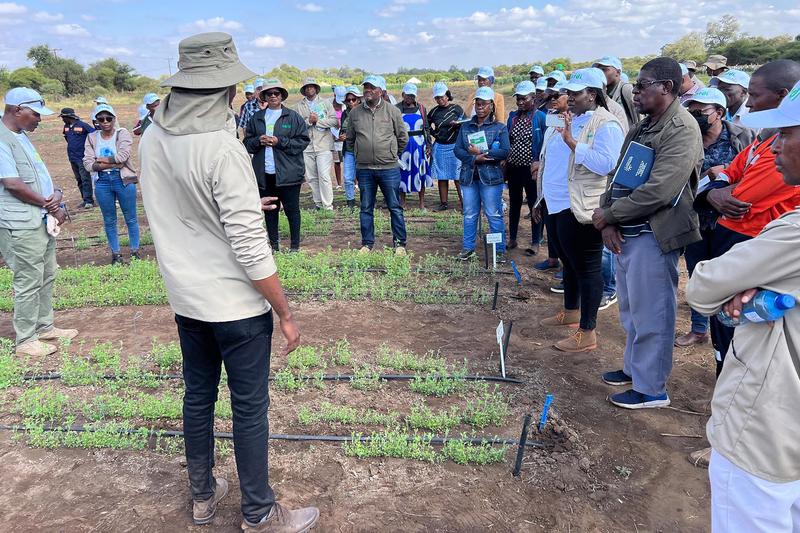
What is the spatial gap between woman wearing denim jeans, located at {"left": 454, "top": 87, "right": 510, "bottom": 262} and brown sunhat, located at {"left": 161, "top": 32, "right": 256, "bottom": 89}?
4.35 meters

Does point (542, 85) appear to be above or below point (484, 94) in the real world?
above

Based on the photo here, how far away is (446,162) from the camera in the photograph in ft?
29.3

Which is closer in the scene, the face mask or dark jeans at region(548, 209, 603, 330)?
the face mask

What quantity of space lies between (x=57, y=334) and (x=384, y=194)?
3963mm

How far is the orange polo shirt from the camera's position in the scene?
10.1 ft

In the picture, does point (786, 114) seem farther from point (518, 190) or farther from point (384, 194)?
point (384, 194)

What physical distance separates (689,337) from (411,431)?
2.71 m

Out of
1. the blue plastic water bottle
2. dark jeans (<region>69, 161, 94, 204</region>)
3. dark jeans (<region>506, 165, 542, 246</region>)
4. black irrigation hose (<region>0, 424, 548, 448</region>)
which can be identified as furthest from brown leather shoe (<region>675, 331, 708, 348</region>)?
dark jeans (<region>69, 161, 94, 204</region>)

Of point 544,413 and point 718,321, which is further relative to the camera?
point 718,321

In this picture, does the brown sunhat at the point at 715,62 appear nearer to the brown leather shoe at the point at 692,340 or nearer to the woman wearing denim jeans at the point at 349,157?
the brown leather shoe at the point at 692,340

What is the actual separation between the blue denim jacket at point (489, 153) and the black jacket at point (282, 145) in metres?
2.06

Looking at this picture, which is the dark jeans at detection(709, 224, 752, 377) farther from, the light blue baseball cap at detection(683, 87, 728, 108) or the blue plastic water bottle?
the blue plastic water bottle

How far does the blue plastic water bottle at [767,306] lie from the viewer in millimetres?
1616

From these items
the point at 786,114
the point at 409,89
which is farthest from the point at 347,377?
the point at 409,89
